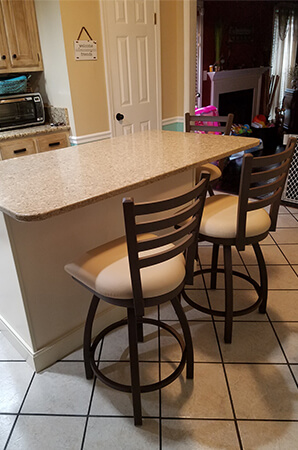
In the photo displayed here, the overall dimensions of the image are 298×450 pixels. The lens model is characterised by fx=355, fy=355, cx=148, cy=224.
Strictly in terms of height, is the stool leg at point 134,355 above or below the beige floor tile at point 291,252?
above

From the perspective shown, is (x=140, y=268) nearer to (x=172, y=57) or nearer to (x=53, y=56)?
(x=53, y=56)

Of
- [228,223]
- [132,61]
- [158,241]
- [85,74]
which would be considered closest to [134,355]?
[158,241]

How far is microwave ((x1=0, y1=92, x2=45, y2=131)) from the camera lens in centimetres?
332

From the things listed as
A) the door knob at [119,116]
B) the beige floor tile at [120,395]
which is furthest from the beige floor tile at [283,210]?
the beige floor tile at [120,395]

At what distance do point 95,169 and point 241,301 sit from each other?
48.7 inches

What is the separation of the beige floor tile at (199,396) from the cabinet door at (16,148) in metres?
2.38

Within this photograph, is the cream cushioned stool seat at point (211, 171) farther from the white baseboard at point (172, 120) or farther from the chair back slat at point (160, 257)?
the white baseboard at point (172, 120)

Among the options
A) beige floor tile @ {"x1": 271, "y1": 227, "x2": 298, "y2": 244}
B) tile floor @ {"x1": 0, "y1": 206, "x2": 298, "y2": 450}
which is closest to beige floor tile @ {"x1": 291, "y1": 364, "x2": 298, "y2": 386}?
tile floor @ {"x1": 0, "y1": 206, "x2": 298, "y2": 450}

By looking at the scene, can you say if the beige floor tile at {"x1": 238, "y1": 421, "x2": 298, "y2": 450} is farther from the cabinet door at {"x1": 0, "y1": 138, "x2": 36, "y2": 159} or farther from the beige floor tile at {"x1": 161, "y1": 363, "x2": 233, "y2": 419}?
the cabinet door at {"x1": 0, "y1": 138, "x2": 36, "y2": 159}

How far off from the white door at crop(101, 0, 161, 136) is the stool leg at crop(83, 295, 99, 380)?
2500 mm

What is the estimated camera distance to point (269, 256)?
2738 mm

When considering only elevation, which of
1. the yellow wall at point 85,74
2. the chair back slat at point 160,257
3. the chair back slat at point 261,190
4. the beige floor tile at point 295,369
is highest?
the yellow wall at point 85,74

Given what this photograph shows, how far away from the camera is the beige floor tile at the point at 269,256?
265 centimetres

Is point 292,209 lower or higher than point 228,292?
lower
